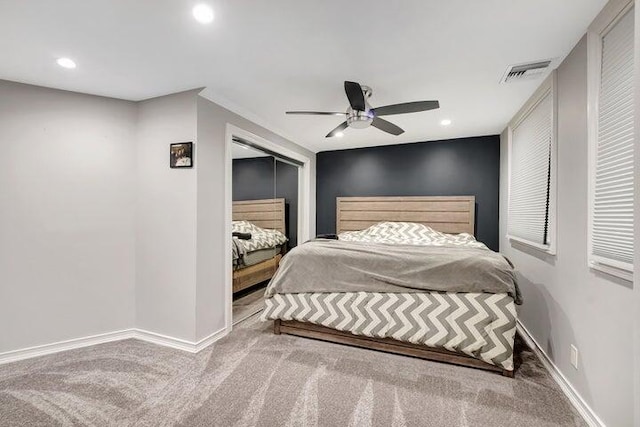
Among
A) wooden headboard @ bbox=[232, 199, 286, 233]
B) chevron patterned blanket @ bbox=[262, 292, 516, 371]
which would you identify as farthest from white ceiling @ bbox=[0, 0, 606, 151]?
chevron patterned blanket @ bbox=[262, 292, 516, 371]

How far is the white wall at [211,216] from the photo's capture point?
2.36 meters

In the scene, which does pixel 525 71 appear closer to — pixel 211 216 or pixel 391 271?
pixel 391 271

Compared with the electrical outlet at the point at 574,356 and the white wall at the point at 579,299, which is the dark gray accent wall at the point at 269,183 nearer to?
the white wall at the point at 579,299

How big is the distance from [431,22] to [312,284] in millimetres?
2176

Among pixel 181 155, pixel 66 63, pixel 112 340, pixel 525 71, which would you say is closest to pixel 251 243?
pixel 181 155

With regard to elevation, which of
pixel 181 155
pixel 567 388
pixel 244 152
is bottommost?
pixel 567 388

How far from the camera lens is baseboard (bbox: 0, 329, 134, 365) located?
214cm

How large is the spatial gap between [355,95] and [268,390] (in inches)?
88.9

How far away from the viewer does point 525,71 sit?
2.03 meters

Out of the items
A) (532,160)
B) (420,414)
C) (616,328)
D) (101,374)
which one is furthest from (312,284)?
(532,160)

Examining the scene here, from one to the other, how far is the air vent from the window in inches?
4.8

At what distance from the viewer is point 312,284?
249 centimetres

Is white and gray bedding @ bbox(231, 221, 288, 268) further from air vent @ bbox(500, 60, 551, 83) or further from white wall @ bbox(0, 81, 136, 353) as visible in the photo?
air vent @ bbox(500, 60, 551, 83)

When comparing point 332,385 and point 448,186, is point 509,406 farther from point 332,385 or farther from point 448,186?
point 448,186
